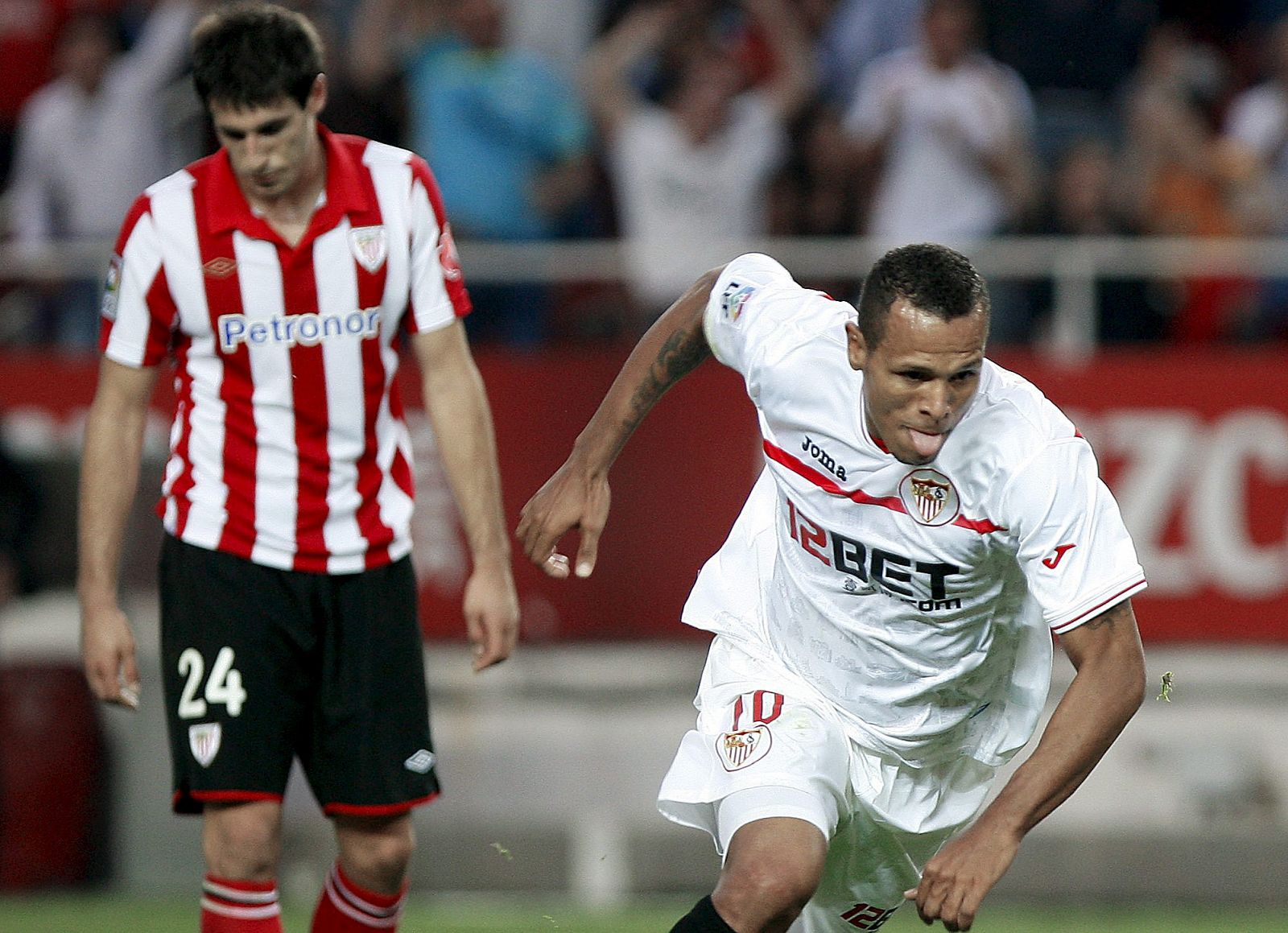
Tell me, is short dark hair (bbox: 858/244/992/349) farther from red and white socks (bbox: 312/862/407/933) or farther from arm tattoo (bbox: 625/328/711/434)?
red and white socks (bbox: 312/862/407/933)

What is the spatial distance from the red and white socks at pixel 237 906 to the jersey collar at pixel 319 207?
60.3 inches

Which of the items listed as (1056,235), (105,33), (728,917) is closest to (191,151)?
(105,33)

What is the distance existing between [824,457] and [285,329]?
1.39 meters

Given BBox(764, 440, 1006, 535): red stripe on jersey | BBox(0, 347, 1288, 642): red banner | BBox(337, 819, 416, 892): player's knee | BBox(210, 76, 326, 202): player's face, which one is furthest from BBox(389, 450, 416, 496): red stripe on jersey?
BBox(0, 347, 1288, 642): red banner

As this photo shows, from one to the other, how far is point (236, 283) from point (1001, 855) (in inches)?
89.5

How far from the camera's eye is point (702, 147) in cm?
852

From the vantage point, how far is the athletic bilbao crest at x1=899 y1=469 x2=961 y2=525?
156 inches

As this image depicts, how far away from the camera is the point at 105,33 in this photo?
9023 millimetres

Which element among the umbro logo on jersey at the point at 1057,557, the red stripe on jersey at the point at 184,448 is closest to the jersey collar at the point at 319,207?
the red stripe on jersey at the point at 184,448

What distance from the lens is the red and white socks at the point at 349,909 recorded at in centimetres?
487

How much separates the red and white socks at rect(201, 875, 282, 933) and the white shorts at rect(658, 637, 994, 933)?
101 cm

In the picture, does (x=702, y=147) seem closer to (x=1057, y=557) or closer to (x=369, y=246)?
(x=369, y=246)

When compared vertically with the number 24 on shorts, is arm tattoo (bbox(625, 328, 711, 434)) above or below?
above

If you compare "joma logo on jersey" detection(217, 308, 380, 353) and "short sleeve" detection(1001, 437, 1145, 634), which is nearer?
"short sleeve" detection(1001, 437, 1145, 634)
